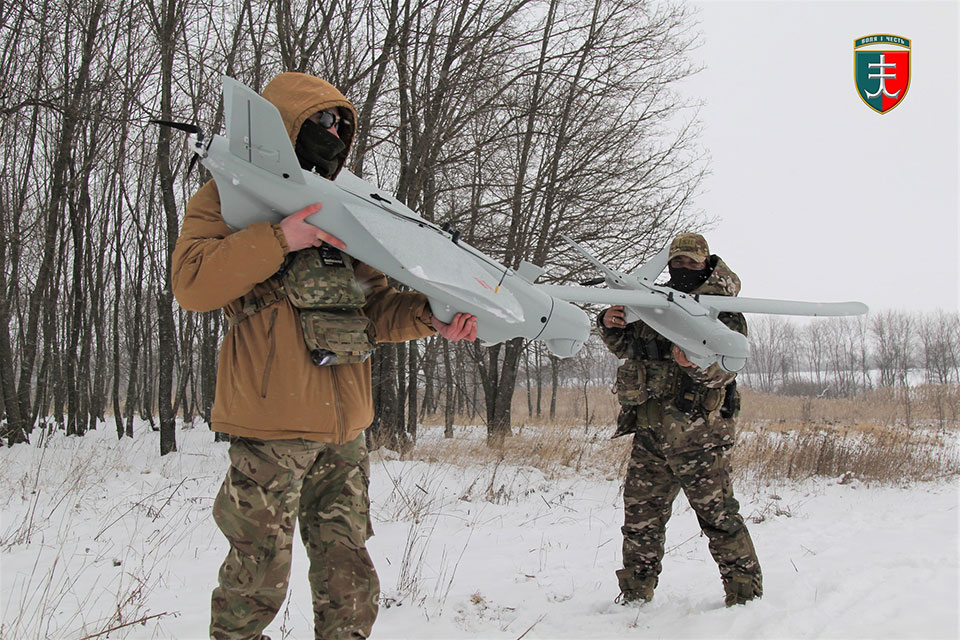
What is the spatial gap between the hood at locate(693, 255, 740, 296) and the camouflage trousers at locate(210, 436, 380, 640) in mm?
2304

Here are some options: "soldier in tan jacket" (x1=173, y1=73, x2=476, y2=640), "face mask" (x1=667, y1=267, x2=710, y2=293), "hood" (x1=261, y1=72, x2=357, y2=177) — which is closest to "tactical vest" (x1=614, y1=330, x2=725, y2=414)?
"face mask" (x1=667, y1=267, x2=710, y2=293)

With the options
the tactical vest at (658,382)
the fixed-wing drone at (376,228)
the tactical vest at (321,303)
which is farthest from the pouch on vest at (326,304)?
the tactical vest at (658,382)

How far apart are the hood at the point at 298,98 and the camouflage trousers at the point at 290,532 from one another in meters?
1.12

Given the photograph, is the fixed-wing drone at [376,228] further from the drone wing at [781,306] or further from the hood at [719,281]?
the hood at [719,281]

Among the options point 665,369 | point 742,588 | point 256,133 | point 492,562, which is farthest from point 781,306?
point 256,133

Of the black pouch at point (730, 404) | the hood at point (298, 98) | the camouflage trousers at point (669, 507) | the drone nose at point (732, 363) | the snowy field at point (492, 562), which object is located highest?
the hood at point (298, 98)

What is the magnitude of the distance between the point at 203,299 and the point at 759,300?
115 inches

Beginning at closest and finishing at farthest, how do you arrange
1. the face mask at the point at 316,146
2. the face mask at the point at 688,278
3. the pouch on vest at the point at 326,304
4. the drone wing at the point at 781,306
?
the pouch on vest at the point at 326,304 < the face mask at the point at 316,146 < the drone wing at the point at 781,306 < the face mask at the point at 688,278

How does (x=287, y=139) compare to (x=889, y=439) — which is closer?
(x=287, y=139)

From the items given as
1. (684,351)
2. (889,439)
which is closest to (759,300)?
(684,351)

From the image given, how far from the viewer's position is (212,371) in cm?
1195

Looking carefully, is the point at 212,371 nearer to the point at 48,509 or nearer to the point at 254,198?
the point at 48,509

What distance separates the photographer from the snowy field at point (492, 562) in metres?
2.68

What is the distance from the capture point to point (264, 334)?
73.1 inches
